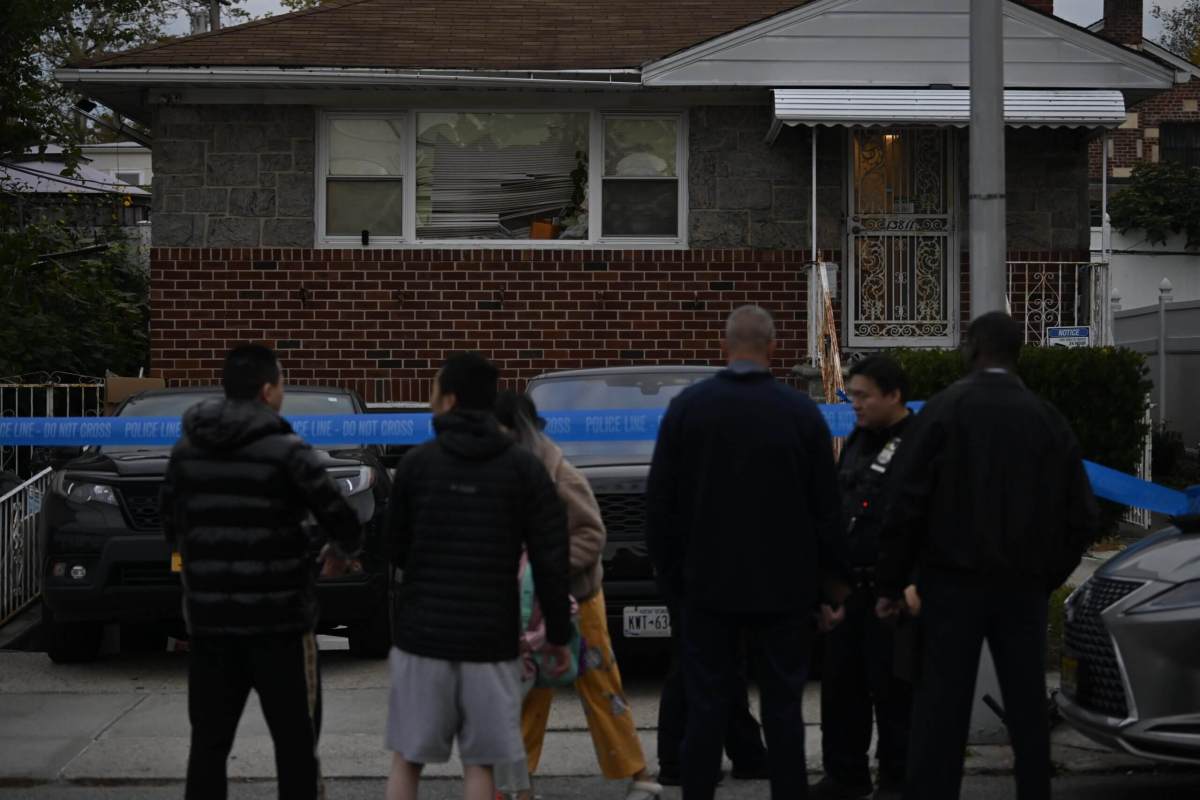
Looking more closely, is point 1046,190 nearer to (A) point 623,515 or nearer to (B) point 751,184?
(B) point 751,184

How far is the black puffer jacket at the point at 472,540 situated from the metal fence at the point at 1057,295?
35.1ft

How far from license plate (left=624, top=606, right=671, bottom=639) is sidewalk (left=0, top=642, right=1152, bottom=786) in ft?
1.45

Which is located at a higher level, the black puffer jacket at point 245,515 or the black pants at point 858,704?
the black puffer jacket at point 245,515

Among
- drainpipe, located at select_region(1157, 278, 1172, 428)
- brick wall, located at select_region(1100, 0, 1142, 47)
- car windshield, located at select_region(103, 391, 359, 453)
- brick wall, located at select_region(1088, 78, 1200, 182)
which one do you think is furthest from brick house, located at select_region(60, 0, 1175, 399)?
brick wall, located at select_region(1088, 78, 1200, 182)

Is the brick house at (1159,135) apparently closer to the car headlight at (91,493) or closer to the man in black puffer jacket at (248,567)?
the car headlight at (91,493)

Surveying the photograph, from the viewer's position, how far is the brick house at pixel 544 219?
49.8ft

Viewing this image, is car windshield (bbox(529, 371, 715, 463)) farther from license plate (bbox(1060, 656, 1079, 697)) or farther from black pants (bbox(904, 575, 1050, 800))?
black pants (bbox(904, 575, 1050, 800))

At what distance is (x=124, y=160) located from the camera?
42.9 metres

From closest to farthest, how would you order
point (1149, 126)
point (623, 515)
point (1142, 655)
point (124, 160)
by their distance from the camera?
point (1142, 655)
point (623, 515)
point (1149, 126)
point (124, 160)

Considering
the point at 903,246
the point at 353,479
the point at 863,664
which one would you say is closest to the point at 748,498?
the point at 863,664

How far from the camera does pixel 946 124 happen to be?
46.5 feet

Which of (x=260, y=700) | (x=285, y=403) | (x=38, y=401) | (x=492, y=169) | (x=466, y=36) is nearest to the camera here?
(x=260, y=700)

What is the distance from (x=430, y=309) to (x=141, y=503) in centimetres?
643

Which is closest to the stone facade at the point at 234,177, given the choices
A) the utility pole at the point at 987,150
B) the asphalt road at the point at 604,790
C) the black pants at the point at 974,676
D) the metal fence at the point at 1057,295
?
the metal fence at the point at 1057,295
